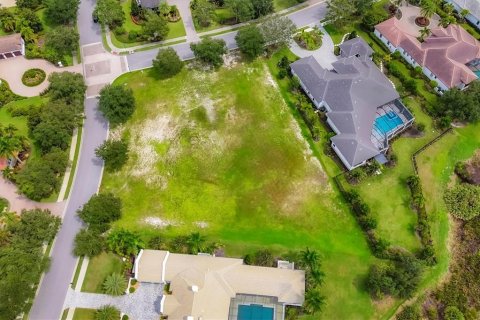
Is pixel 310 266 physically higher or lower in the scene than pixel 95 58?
lower

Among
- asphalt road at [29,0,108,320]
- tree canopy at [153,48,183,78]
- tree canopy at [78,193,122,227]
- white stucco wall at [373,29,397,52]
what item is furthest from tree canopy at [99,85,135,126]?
white stucco wall at [373,29,397,52]

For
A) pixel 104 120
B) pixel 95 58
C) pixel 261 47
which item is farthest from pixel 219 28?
pixel 104 120

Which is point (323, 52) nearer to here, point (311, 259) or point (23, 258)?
point (311, 259)

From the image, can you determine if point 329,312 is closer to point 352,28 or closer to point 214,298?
point 214,298

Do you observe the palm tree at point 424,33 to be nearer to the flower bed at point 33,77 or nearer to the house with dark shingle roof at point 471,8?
the house with dark shingle roof at point 471,8

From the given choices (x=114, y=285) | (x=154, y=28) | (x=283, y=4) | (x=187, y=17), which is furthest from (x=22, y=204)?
(x=283, y=4)

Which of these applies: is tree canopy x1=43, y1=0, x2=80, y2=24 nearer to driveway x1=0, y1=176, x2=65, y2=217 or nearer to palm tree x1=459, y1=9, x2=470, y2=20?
driveway x1=0, y1=176, x2=65, y2=217

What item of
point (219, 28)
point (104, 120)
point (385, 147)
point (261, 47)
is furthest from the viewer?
point (219, 28)
